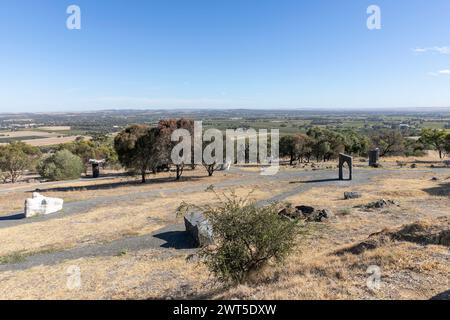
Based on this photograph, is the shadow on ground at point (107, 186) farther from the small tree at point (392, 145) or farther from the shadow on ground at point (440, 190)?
the small tree at point (392, 145)

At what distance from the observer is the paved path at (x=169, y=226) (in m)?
17.6

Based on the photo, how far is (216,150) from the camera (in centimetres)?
4297

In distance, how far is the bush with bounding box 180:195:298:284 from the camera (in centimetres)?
1095

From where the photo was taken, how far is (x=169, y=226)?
22.2 metres

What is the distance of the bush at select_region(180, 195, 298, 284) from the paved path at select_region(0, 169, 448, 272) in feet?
22.2

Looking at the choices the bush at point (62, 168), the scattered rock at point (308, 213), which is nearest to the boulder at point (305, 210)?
the scattered rock at point (308, 213)

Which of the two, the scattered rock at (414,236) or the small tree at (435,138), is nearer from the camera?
the scattered rock at (414,236)

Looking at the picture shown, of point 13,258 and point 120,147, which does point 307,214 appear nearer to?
point 13,258

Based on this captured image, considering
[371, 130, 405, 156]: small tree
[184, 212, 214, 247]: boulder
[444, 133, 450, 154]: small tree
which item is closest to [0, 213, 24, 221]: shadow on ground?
[184, 212, 214, 247]: boulder

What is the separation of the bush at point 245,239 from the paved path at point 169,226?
677 centimetres

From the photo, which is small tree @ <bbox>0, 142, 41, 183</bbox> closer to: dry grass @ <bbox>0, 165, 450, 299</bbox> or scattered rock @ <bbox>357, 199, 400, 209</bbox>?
dry grass @ <bbox>0, 165, 450, 299</bbox>

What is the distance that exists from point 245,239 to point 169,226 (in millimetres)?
12000

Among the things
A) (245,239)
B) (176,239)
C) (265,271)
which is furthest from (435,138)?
(245,239)
